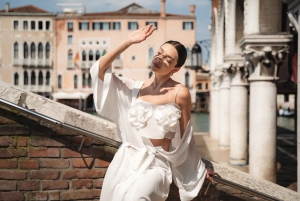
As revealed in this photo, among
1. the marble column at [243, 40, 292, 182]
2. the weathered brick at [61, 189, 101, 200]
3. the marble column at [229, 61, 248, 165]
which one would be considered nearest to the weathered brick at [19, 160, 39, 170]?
the weathered brick at [61, 189, 101, 200]

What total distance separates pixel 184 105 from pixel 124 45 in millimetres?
521

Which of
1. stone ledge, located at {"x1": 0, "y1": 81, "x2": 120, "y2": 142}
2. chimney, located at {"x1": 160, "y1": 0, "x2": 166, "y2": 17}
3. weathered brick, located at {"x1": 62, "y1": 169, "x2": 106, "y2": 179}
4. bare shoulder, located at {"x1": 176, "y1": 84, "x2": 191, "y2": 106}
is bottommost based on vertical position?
weathered brick, located at {"x1": 62, "y1": 169, "x2": 106, "y2": 179}

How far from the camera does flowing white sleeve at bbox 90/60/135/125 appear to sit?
261 cm

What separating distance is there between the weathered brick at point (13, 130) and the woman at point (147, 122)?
3.09 feet

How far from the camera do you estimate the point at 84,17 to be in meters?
44.1

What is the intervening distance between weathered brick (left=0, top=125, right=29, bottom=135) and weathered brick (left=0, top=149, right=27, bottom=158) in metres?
0.14

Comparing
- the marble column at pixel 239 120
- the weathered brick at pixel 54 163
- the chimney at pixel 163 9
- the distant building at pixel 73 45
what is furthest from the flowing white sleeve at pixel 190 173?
the chimney at pixel 163 9

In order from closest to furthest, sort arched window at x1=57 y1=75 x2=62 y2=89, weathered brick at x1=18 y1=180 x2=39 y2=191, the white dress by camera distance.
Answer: the white dress, weathered brick at x1=18 y1=180 x2=39 y2=191, arched window at x1=57 y1=75 x2=62 y2=89

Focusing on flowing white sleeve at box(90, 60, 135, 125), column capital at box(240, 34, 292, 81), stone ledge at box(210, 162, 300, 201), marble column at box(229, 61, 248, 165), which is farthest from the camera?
marble column at box(229, 61, 248, 165)

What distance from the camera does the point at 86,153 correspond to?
131 inches

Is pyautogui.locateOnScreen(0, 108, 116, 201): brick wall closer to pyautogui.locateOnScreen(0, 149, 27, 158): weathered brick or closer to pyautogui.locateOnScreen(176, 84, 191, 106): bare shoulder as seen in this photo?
pyautogui.locateOnScreen(0, 149, 27, 158): weathered brick

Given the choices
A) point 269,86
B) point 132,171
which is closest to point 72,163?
point 132,171

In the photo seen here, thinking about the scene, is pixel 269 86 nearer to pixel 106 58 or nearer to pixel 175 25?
pixel 106 58

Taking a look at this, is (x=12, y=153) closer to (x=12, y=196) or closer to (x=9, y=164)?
(x=9, y=164)
